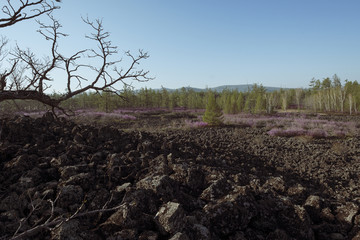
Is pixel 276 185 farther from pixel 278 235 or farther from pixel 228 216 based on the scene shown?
pixel 228 216

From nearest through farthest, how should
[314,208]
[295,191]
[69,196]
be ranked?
[69,196] → [314,208] → [295,191]

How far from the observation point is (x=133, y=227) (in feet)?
8.16

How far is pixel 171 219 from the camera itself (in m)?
2.44

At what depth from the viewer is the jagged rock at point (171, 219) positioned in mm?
2404

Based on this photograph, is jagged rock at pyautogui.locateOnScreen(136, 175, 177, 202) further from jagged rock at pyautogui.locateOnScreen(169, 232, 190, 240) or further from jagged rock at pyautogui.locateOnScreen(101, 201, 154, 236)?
jagged rock at pyautogui.locateOnScreen(169, 232, 190, 240)

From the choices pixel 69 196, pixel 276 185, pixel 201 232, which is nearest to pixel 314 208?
pixel 276 185

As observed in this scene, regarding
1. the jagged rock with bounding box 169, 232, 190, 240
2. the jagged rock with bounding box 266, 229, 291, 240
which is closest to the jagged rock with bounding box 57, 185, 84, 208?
the jagged rock with bounding box 169, 232, 190, 240

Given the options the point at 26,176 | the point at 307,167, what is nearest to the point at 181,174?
the point at 26,176

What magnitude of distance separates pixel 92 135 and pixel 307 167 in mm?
7074

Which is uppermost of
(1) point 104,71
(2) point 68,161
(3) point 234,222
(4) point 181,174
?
(1) point 104,71

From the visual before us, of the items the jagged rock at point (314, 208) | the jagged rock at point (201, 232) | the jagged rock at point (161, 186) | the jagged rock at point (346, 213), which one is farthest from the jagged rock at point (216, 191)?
the jagged rock at point (346, 213)

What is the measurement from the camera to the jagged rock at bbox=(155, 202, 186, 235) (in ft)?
7.89

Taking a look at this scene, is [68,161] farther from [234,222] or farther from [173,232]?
[234,222]

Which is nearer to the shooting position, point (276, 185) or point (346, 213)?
point (346, 213)
